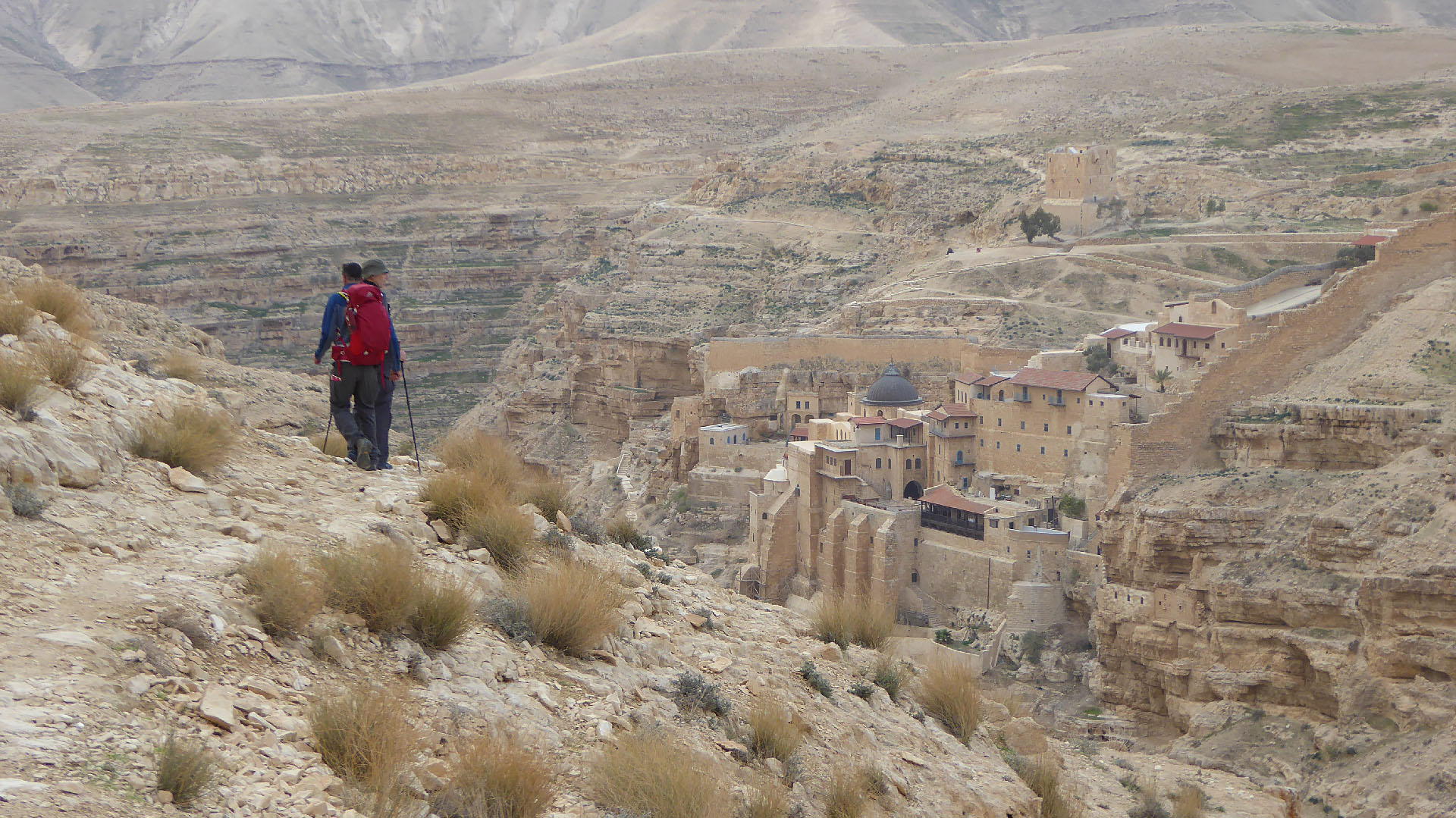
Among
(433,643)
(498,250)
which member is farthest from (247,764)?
(498,250)

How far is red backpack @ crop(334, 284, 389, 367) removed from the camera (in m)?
10.3

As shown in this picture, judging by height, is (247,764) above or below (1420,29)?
below

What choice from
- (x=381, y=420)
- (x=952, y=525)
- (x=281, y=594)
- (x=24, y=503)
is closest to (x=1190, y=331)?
(x=952, y=525)

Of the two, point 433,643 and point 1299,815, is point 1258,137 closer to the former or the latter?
point 1299,815

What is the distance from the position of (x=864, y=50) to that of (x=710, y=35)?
31.4 metres

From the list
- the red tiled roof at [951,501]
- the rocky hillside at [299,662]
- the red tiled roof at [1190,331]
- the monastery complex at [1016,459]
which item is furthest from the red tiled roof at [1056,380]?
the rocky hillside at [299,662]

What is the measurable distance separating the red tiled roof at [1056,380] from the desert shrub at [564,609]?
75.8ft

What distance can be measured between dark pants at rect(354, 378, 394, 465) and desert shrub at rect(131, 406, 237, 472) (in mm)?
1364

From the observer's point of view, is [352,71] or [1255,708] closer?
[1255,708]

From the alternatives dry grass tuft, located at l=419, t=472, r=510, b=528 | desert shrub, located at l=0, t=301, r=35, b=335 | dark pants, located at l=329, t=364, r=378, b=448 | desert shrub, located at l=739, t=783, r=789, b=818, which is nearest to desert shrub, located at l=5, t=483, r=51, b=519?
dry grass tuft, located at l=419, t=472, r=510, b=528

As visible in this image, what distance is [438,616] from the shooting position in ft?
24.6

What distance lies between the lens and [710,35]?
133m

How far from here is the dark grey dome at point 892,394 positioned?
35.1 metres

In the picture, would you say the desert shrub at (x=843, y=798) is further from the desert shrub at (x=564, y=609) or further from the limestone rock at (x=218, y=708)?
the limestone rock at (x=218, y=708)
